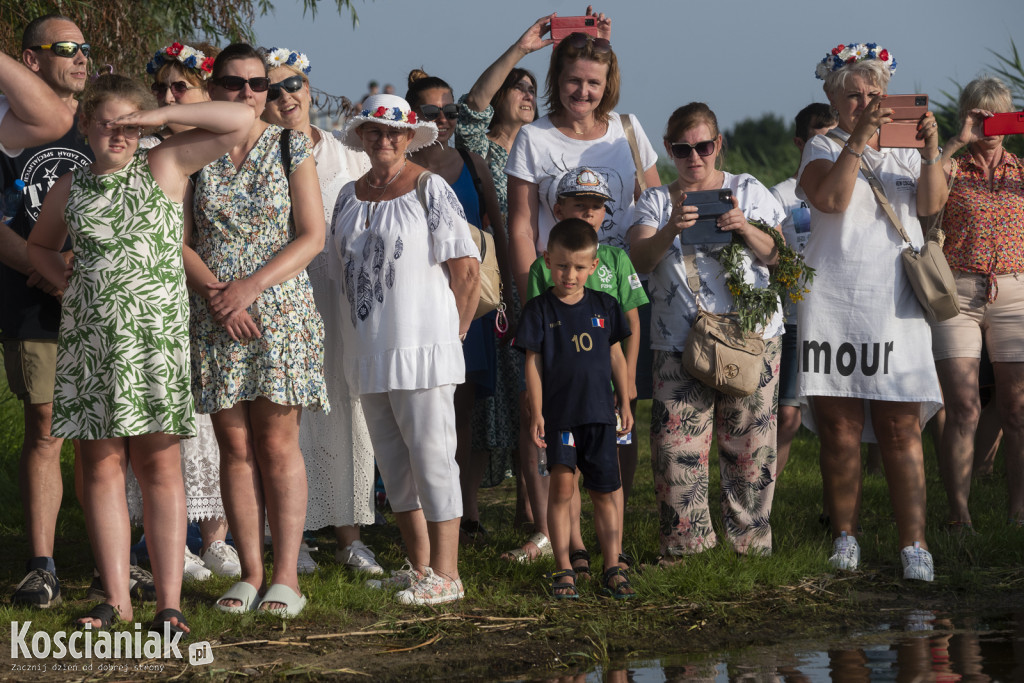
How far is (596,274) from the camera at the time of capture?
219 inches

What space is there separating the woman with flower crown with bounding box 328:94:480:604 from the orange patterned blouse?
282cm

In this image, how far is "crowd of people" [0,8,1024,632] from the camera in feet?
15.4

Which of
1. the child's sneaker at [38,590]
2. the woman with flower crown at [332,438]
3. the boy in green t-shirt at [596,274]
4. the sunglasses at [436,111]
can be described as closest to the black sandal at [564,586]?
the boy in green t-shirt at [596,274]

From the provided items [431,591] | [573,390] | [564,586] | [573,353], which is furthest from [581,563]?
[573,353]

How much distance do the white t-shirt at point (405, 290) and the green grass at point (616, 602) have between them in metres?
0.94

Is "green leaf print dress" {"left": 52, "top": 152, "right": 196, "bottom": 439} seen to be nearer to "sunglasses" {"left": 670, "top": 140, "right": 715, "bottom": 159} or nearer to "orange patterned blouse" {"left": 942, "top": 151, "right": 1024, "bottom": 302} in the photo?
"sunglasses" {"left": 670, "top": 140, "right": 715, "bottom": 159}

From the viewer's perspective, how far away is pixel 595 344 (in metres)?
5.29

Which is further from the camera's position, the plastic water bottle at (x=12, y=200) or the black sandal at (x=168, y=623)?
the plastic water bottle at (x=12, y=200)

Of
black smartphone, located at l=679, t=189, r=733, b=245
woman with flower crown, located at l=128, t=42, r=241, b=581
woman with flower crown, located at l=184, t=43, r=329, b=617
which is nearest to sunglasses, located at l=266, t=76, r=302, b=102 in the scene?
woman with flower crown, located at l=128, t=42, r=241, b=581

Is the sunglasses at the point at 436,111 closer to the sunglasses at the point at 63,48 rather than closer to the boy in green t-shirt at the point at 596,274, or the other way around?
the boy in green t-shirt at the point at 596,274

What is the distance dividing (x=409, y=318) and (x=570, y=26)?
211 centimetres

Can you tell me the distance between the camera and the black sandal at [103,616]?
15.3 feet

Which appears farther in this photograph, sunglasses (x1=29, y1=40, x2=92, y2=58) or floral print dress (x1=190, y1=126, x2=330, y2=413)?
sunglasses (x1=29, y1=40, x2=92, y2=58)

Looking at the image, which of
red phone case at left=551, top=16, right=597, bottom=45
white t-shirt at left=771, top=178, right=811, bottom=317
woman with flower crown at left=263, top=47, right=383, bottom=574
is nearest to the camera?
woman with flower crown at left=263, top=47, right=383, bottom=574
